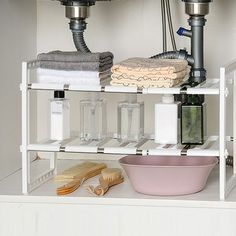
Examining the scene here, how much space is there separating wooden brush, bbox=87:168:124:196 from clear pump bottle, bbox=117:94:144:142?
118 millimetres

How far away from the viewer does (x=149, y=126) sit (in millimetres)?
2645

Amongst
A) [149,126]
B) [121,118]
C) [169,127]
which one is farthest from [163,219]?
[149,126]

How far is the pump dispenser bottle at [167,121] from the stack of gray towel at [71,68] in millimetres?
198

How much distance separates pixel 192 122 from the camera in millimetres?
2152

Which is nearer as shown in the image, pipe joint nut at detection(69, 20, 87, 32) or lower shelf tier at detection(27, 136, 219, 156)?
lower shelf tier at detection(27, 136, 219, 156)

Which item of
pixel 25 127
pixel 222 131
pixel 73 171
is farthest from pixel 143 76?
pixel 73 171

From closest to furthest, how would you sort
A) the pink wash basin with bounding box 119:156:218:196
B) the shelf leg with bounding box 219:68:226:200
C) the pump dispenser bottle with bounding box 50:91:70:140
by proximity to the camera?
the shelf leg with bounding box 219:68:226:200, the pink wash basin with bounding box 119:156:218:196, the pump dispenser bottle with bounding box 50:91:70:140

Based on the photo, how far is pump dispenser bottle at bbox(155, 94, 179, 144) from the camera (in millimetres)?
2105

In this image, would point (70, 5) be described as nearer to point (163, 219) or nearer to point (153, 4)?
point (153, 4)

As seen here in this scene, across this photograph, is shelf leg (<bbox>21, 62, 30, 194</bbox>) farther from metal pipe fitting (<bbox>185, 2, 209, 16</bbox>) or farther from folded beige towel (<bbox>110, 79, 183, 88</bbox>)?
metal pipe fitting (<bbox>185, 2, 209, 16</bbox>)

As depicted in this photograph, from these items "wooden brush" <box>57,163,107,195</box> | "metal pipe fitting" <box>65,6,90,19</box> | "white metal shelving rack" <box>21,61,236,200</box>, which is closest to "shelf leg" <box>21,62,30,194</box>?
"white metal shelving rack" <box>21,61,236,200</box>

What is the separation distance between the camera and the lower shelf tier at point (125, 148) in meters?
2.04

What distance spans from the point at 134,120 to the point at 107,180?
0.21m

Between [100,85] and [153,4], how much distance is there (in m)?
0.63
